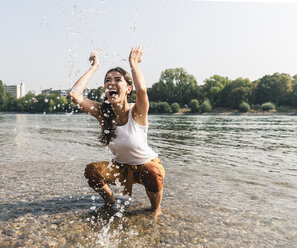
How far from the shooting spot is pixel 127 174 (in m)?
4.97

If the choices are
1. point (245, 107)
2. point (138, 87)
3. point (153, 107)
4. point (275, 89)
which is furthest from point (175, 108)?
point (138, 87)

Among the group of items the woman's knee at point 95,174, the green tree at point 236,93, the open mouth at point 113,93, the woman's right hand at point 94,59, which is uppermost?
the green tree at point 236,93

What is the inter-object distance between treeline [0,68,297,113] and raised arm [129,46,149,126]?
88603 millimetres

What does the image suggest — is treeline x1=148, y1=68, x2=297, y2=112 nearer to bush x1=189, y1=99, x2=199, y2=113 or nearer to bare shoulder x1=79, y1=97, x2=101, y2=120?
bush x1=189, y1=99, x2=199, y2=113

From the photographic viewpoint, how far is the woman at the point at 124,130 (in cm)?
453

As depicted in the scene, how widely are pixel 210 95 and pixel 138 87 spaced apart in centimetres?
11955

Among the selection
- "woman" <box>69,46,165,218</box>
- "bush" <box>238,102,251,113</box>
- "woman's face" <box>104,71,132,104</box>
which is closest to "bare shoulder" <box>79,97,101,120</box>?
"woman" <box>69,46,165,218</box>

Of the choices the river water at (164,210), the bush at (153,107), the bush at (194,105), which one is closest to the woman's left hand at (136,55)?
the river water at (164,210)

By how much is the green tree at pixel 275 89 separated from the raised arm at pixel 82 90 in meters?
108

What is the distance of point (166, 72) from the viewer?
116375 mm

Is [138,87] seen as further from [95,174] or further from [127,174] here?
[95,174]

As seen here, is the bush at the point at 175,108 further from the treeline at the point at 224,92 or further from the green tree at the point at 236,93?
the green tree at the point at 236,93

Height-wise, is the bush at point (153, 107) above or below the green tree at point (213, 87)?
below

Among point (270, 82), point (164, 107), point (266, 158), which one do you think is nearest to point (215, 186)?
point (266, 158)
